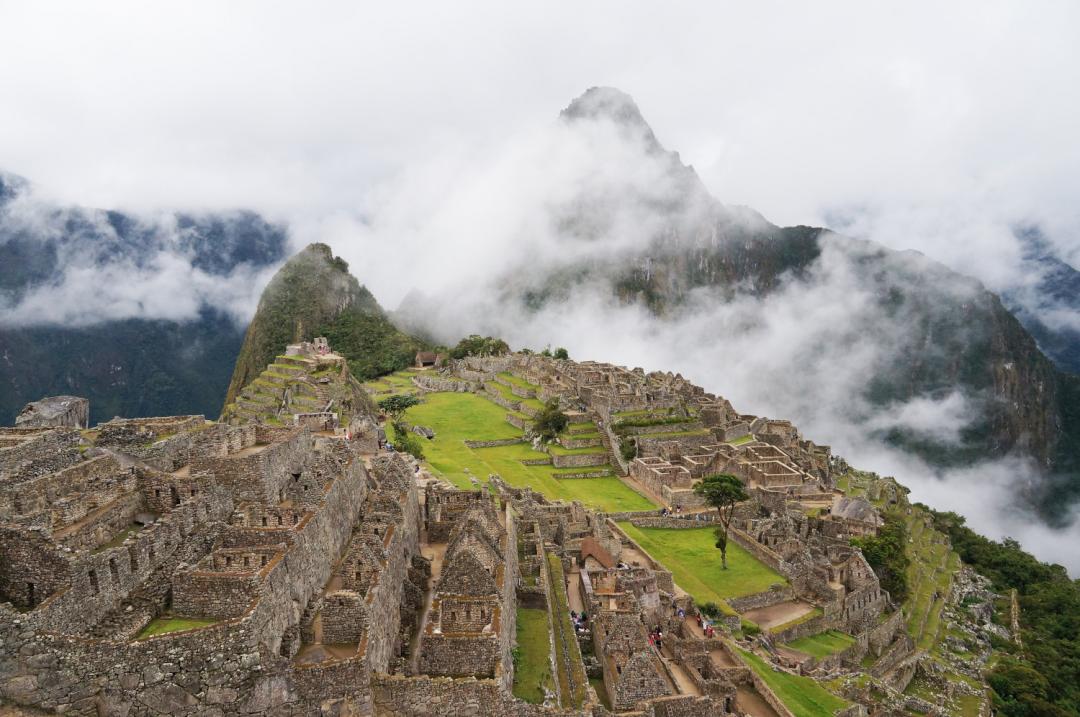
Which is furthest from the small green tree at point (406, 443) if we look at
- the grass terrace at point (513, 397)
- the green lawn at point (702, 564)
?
the grass terrace at point (513, 397)

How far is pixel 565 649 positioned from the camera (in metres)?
19.3

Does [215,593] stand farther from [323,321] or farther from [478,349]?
[323,321]

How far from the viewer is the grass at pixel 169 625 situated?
10891 mm

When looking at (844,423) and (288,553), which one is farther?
(844,423)

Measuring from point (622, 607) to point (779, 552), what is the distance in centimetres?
1812

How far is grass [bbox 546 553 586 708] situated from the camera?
16438mm

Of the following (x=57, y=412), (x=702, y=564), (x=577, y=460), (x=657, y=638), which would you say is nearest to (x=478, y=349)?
(x=577, y=460)

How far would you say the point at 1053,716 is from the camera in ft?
110

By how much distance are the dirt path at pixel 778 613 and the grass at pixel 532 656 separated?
585 inches

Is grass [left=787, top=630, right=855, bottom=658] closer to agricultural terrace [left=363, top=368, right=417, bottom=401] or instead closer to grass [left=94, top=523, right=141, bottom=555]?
grass [left=94, top=523, right=141, bottom=555]

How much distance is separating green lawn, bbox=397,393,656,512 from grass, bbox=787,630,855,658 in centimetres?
1363

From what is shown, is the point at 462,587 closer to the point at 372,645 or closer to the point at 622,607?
the point at 372,645

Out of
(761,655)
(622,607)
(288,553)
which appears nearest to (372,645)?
(288,553)

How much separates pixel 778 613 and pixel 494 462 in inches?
843
